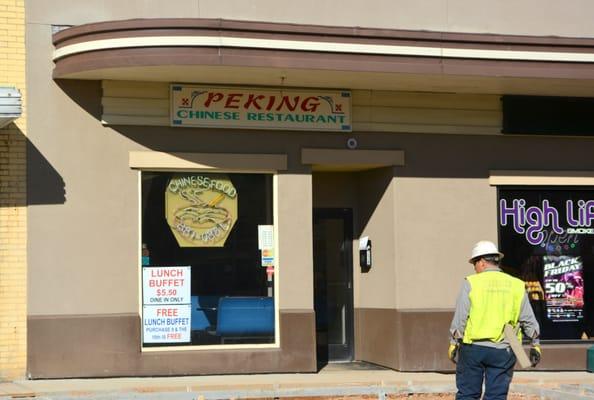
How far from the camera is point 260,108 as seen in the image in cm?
1344

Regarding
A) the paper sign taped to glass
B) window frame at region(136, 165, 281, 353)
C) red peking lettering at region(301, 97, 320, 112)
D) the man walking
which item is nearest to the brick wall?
window frame at region(136, 165, 281, 353)

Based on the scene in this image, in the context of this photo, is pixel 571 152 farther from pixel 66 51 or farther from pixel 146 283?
pixel 66 51

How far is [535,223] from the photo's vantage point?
14.5 m

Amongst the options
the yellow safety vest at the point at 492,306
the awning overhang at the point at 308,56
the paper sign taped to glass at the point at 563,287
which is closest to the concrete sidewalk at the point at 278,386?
the paper sign taped to glass at the point at 563,287

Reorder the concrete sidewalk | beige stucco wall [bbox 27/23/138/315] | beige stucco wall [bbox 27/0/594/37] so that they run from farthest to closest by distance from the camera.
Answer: beige stucco wall [bbox 27/0/594/37], beige stucco wall [bbox 27/23/138/315], the concrete sidewalk

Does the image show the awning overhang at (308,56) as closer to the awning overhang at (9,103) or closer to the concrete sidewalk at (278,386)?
the awning overhang at (9,103)

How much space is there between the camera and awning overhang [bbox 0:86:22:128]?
459 inches

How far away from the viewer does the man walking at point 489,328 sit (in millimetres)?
8312

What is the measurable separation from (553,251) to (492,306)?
661 centimetres

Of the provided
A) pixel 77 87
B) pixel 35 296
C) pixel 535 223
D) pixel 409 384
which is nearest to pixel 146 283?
pixel 35 296

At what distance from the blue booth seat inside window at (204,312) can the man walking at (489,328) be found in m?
5.52

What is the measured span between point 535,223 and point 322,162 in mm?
3297

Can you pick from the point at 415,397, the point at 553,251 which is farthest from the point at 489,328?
the point at 553,251

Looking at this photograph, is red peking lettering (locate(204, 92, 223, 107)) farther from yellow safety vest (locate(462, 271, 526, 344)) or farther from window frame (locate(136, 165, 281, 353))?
yellow safety vest (locate(462, 271, 526, 344))
